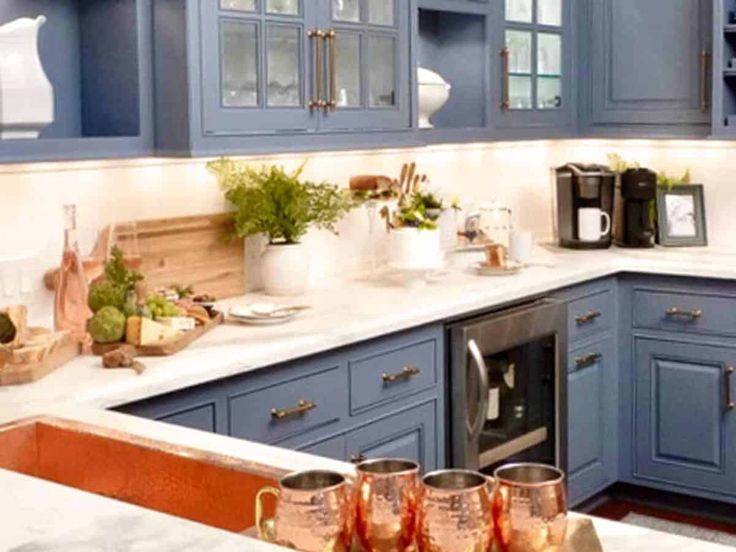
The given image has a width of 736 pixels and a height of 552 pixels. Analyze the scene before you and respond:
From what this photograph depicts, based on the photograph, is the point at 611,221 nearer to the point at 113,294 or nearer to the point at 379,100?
the point at 379,100

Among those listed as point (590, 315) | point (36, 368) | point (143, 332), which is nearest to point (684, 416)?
point (590, 315)

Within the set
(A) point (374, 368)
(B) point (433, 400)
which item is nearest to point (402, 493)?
(A) point (374, 368)

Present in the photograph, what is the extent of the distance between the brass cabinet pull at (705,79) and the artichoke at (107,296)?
8.79ft

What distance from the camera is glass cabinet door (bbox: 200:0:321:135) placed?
3.33 meters

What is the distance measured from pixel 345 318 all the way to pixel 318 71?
0.76m

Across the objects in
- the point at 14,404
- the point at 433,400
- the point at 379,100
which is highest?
the point at 379,100

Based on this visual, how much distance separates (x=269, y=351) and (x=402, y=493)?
5.19 feet

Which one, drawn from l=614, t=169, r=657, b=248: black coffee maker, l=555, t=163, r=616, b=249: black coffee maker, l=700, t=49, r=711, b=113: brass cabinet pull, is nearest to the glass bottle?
l=555, t=163, r=616, b=249: black coffee maker

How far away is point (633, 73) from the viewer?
197 inches

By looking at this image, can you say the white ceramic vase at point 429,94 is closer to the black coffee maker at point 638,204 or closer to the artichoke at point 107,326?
the black coffee maker at point 638,204

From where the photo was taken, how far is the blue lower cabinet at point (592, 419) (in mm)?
4395

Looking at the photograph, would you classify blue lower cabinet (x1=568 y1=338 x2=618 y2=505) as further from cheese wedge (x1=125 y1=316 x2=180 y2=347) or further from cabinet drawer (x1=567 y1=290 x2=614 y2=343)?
cheese wedge (x1=125 y1=316 x2=180 y2=347)

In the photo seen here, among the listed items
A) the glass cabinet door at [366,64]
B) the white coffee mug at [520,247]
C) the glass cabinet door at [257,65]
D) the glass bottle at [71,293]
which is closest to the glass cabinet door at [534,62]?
the white coffee mug at [520,247]

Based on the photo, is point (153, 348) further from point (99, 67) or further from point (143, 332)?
point (99, 67)
